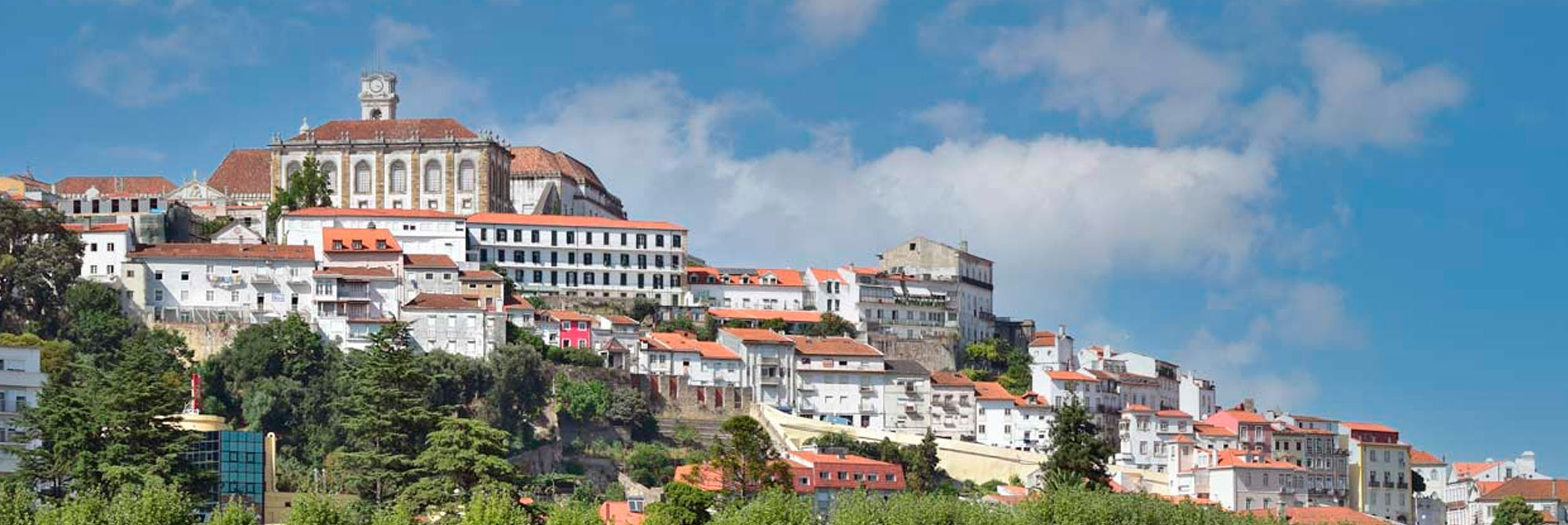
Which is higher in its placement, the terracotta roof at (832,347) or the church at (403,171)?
the church at (403,171)

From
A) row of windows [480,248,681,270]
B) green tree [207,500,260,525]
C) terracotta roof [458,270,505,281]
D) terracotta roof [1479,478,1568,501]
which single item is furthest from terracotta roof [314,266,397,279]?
terracotta roof [1479,478,1568,501]

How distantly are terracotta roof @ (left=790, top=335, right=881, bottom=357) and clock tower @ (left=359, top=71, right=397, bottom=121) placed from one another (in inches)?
1419

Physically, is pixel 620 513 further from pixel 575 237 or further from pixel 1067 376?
pixel 575 237

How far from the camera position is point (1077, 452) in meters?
89.8

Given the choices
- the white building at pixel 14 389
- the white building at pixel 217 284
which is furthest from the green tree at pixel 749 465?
the white building at pixel 217 284

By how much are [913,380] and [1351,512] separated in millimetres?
18524

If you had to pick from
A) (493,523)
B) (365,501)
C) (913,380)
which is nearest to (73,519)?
(493,523)

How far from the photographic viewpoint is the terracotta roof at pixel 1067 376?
11800 centimetres

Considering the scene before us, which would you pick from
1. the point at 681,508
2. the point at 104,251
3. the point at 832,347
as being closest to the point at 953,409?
the point at 832,347

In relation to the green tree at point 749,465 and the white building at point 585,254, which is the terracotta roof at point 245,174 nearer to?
the white building at point 585,254

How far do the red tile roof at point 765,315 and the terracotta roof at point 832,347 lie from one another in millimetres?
3458

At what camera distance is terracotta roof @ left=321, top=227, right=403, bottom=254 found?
370 ft

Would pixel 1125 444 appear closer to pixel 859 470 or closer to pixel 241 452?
pixel 859 470

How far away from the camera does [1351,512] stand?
10719cm
